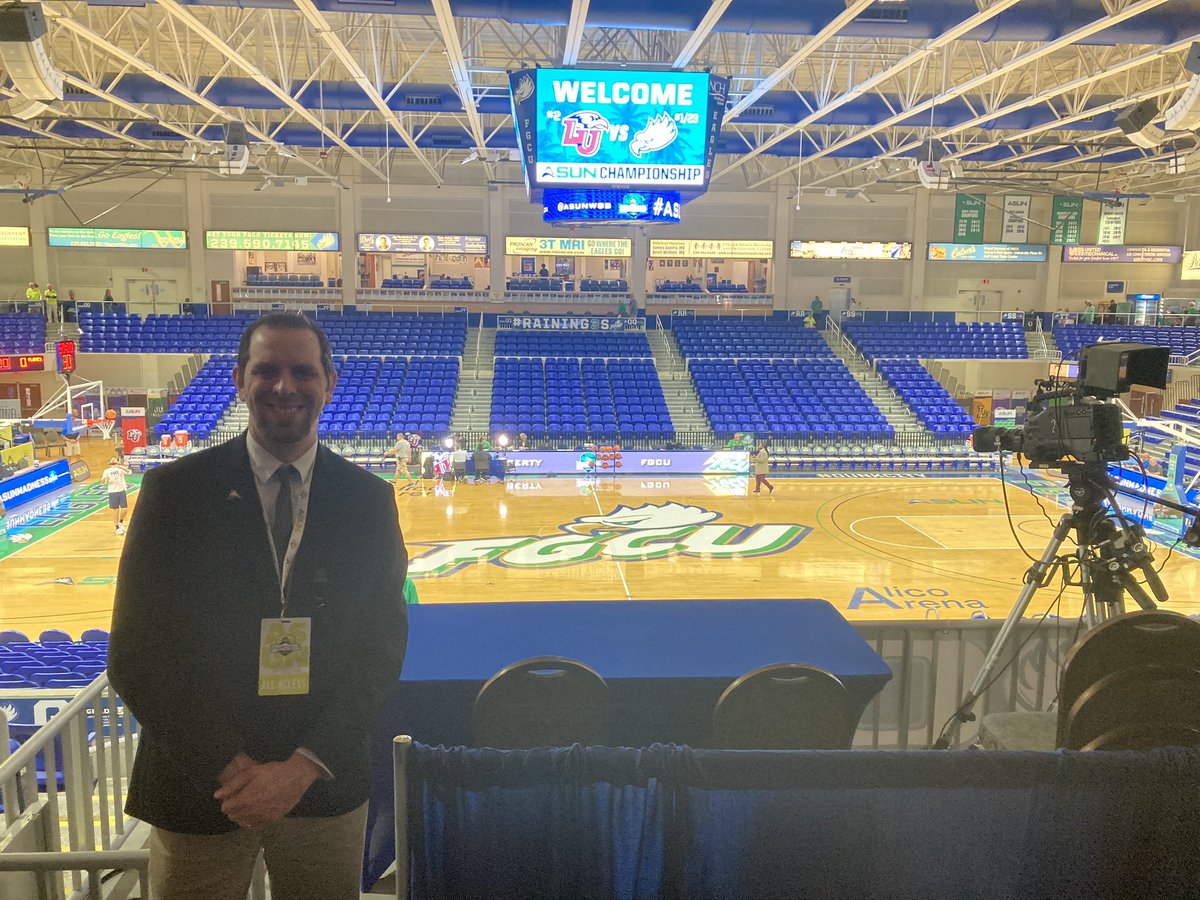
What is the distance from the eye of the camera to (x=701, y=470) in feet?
62.2

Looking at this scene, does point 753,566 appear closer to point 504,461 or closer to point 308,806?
point 504,461

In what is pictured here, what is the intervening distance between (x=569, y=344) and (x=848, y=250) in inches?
415

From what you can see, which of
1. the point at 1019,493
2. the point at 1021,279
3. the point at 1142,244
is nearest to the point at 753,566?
the point at 1019,493

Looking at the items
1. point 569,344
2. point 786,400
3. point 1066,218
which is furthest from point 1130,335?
point 569,344

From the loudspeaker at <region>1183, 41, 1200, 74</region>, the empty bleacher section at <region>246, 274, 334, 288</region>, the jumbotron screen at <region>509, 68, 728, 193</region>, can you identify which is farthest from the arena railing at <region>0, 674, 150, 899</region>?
the empty bleacher section at <region>246, 274, 334, 288</region>

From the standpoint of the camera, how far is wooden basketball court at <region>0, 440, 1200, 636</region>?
10000 mm

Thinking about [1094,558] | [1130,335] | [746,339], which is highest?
[1130,335]

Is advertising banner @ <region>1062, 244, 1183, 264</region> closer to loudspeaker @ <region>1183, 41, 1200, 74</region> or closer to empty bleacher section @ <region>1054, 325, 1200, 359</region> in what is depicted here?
empty bleacher section @ <region>1054, 325, 1200, 359</region>

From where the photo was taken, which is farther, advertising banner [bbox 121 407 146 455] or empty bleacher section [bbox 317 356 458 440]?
empty bleacher section [bbox 317 356 458 440]

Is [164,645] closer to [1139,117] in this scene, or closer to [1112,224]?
[1139,117]

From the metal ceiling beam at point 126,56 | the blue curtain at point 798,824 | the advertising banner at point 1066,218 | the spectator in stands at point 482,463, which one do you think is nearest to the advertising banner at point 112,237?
the metal ceiling beam at point 126,56

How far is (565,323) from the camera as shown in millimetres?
26719

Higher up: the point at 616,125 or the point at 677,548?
the point at 616,125

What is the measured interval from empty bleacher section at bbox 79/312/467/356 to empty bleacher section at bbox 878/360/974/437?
13377 millimetres
